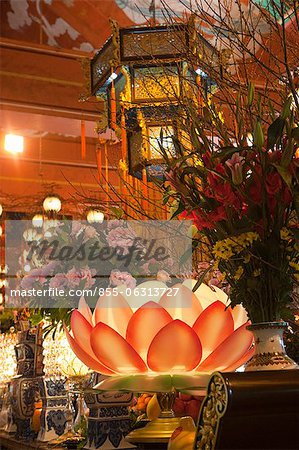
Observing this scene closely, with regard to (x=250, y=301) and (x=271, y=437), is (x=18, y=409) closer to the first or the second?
(x=250, y=301)

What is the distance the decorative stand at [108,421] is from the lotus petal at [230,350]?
16.5 inches

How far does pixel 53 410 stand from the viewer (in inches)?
74.8

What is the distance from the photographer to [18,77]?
6.89m

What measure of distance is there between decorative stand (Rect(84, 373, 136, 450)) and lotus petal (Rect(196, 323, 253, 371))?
0.42 metres

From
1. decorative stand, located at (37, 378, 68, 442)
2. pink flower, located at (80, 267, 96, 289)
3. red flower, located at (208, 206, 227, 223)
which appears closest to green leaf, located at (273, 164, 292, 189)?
red flower, located at (208, 206, 227, 223)

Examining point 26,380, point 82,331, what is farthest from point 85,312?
point 26,380

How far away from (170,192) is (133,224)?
54cm

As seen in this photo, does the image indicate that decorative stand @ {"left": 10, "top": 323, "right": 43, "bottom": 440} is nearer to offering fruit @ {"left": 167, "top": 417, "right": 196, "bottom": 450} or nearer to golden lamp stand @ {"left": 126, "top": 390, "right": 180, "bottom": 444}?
golden lamp stand @ {"left": 126, "top": 390, "right": 180, "bottom": 444}

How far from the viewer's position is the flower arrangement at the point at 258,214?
995mm

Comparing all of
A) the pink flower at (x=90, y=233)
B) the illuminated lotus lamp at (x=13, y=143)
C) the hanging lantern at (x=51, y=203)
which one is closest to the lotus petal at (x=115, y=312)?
the pink flower at (x=90, y=233)

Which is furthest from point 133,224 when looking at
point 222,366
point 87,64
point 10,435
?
point 87,64

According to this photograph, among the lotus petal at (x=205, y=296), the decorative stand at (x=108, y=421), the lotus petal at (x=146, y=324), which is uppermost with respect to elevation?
the lotus petal at (x=205, y=296)

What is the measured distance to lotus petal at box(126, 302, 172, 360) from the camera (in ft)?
→ 3.55

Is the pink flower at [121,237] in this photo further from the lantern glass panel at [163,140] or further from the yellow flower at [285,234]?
the yellow flower at [285,234]
